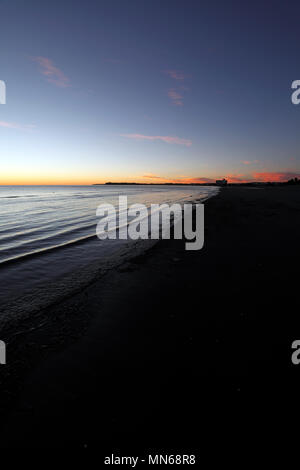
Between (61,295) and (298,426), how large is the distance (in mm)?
5414

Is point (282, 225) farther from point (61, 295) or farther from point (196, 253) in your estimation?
point (61, 295)

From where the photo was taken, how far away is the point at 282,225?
47.0 feet

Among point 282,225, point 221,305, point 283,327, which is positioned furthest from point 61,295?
point 282,225

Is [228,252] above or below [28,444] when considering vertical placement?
above

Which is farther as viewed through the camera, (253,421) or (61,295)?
(61,295)

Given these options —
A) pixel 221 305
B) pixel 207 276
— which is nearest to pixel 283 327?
pixel 221 305

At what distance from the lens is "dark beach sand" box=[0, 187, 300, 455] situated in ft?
8.08

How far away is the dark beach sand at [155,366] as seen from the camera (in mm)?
2463

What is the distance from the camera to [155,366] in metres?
3.37

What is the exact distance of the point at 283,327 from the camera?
4.27 meters
